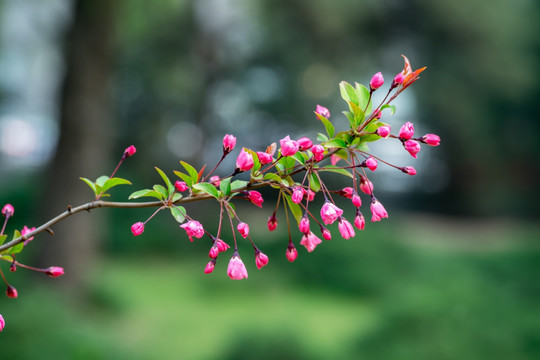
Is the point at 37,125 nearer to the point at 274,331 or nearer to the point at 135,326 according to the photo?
the point at 135,326

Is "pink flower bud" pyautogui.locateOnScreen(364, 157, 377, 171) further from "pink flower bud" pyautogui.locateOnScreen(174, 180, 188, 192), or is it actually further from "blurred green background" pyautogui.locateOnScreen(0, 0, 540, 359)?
"blurred green background" pyautogui.locateOnScreen(0, 0, 540, 359)

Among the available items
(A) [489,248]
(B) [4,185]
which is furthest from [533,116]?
(B) [4,185]

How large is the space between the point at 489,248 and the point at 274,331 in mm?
5144

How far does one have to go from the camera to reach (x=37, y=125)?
12648mm

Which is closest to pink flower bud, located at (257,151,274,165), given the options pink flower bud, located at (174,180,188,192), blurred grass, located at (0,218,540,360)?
pink flower bud, located at (174,180,188,192)

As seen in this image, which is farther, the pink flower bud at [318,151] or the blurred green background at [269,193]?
the blurred green background at [269,193]

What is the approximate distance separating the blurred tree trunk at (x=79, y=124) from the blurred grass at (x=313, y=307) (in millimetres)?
385

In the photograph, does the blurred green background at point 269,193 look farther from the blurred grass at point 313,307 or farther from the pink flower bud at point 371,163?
the pink flower bud at point 371,163

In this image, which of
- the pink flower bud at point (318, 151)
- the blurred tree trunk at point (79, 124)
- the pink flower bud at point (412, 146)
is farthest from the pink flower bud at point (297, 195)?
the blurred tree trunk at point (79, 124)

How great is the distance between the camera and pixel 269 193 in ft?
30.0

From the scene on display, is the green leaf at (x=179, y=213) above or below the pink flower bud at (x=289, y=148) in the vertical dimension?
below

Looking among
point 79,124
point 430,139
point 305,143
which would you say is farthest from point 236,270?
point 79,124

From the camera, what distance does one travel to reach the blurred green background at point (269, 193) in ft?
11.0

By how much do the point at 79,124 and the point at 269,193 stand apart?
525cm
